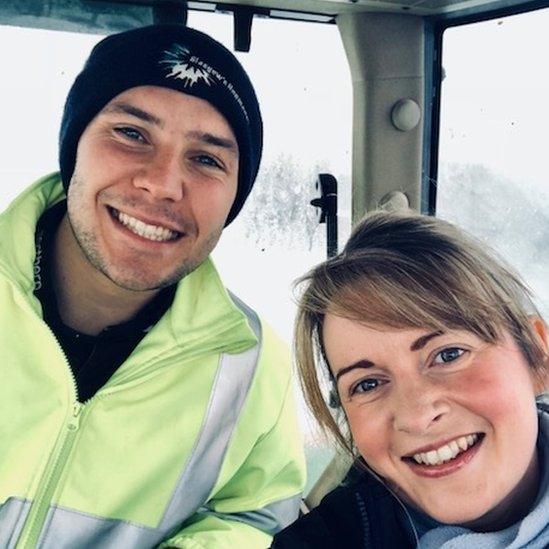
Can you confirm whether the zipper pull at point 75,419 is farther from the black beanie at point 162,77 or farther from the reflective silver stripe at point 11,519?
the black beanie at point 162,77

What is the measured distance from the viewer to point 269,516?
169 centimetres

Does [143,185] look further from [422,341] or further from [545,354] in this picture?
[545,354]

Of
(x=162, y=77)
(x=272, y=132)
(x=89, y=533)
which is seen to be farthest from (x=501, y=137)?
(x=89, y=533)

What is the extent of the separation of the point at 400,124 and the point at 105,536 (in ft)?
5.02

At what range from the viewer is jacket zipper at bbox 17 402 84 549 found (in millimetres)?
1422

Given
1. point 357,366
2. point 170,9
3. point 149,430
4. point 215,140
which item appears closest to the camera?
point 357,366

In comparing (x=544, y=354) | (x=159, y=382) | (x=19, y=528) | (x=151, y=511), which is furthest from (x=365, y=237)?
(x=19, y=528)

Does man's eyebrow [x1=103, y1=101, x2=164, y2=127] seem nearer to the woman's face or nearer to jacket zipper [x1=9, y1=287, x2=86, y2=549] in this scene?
jacket zipper [x1=9, y1=287, x2=86, y2=549]

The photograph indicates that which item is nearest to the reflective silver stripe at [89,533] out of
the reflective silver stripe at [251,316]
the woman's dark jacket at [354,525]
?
the woman's dark jacket at [354,525]

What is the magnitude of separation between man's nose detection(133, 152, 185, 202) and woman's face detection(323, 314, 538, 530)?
54cm

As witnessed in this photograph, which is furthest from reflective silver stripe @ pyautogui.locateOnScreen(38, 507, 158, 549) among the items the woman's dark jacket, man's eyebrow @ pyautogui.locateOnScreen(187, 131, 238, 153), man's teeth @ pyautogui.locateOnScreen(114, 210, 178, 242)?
man's eyebrow @ pyautogui.locateOnScreen(187, 131, 238, 153)

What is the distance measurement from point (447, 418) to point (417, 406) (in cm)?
5

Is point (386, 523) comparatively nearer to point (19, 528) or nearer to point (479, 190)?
point (19, 528)

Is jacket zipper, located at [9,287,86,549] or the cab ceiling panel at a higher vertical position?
the cab ceiling panel
